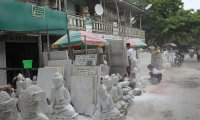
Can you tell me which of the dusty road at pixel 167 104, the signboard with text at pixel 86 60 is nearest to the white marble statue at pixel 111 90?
the dusty road at pixel 167 104

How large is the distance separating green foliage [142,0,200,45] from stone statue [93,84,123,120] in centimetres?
2620

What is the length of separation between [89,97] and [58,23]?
5.65 m

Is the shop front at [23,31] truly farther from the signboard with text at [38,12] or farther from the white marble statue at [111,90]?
the white marble statue at [111,90]

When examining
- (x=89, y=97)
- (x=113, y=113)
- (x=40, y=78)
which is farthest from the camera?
(x=40, y=78)

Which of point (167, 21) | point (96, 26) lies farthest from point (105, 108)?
point (167, 21)

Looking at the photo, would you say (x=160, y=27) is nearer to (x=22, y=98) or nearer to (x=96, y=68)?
(x=96, y=68)

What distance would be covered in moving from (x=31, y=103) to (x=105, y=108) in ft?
12.5

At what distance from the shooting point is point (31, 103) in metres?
4.11

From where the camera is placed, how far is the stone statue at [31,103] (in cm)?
406

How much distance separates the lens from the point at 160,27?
111ft

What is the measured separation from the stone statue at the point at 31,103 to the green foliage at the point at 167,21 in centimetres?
2973

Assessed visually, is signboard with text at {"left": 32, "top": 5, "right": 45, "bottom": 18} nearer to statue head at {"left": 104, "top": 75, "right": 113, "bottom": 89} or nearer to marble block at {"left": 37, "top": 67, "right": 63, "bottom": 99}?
marble block at {"left": 37, "top": 67, "right": 63, "bottom": 99}

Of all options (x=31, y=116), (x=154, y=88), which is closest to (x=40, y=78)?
(x=31, y=116)

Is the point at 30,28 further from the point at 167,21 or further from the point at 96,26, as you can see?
the point at 167,21
